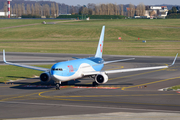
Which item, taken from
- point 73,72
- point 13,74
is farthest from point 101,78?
point 13,74

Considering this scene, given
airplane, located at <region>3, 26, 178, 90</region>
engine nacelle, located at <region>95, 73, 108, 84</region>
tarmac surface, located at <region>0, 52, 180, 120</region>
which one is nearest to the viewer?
tarmac surface, located at <region>0, 52, 180, 120</region>

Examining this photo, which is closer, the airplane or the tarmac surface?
the tarmac surface

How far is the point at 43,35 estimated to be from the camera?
6619 inches

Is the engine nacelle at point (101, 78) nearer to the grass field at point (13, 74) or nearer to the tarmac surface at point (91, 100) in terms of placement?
the tarmac surface at point (91, 100)

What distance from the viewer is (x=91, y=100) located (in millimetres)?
34562

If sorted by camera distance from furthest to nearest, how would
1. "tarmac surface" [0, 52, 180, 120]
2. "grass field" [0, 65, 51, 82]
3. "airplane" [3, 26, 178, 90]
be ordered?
"grass field" [0, 65, 51, 82]
"airplane" [3, 26, 178, 90]
"tarmac surface" [0, 52, 180, 120]

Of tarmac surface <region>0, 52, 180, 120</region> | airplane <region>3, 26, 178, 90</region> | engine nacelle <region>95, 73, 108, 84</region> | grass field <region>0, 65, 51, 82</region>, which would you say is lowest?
grass field <region>0, 65, 51, 82</region>

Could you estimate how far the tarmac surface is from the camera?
27.6 meters

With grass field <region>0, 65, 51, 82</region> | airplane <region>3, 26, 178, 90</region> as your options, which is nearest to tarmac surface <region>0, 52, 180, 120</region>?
airplane <region>3, 26, 178, 90</region>

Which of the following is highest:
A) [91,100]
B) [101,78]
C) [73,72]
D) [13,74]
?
[73,72]

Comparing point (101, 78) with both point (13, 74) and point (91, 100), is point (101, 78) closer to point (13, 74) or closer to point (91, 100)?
point (91, 100)

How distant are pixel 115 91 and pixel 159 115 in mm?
13816

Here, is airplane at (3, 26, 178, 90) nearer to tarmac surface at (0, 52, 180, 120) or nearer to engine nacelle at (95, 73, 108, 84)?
engine nacelle at (95, 73, 108, 84)

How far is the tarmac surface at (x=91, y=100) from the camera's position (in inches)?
1085
